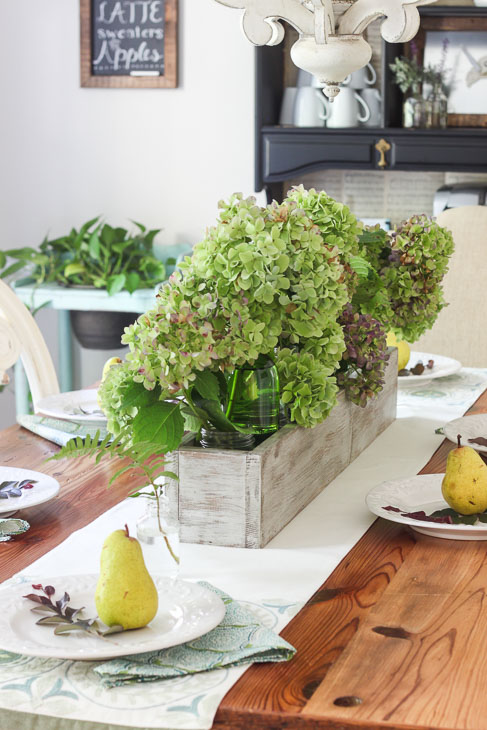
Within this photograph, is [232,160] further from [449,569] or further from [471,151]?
[449,569]

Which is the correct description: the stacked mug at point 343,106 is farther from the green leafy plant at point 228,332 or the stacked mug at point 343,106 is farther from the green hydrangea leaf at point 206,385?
the green hydrangea leaf at point 206,385

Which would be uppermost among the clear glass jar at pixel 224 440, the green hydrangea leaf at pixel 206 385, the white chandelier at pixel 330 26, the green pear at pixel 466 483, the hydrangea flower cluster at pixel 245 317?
the white chandelier at pixel 330 26

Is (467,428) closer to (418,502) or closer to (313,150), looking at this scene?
(418,502)

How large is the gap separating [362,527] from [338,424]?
231 mm

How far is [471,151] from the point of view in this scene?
301 cm

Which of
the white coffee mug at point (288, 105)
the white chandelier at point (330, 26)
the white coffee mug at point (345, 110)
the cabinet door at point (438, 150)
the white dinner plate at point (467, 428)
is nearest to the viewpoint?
the white chandelier at point (330, 26)

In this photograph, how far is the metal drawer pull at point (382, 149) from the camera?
3.07 metres

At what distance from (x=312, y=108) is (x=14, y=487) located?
2131mm

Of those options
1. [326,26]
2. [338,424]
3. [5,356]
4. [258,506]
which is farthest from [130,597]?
[5,356]

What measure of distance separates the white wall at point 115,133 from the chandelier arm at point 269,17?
2.16 metres

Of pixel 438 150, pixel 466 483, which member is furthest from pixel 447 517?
pixel 438 150

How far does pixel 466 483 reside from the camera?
1189mm

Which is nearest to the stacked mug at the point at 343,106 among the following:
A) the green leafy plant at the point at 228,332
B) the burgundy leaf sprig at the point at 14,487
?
the green leafy plant at the point at 228,332

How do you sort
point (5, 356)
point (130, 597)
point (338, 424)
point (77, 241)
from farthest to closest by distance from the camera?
1. point (77, 241)
2. point (5, 356)
3. point (338, 424)
4. point (130, 597)
